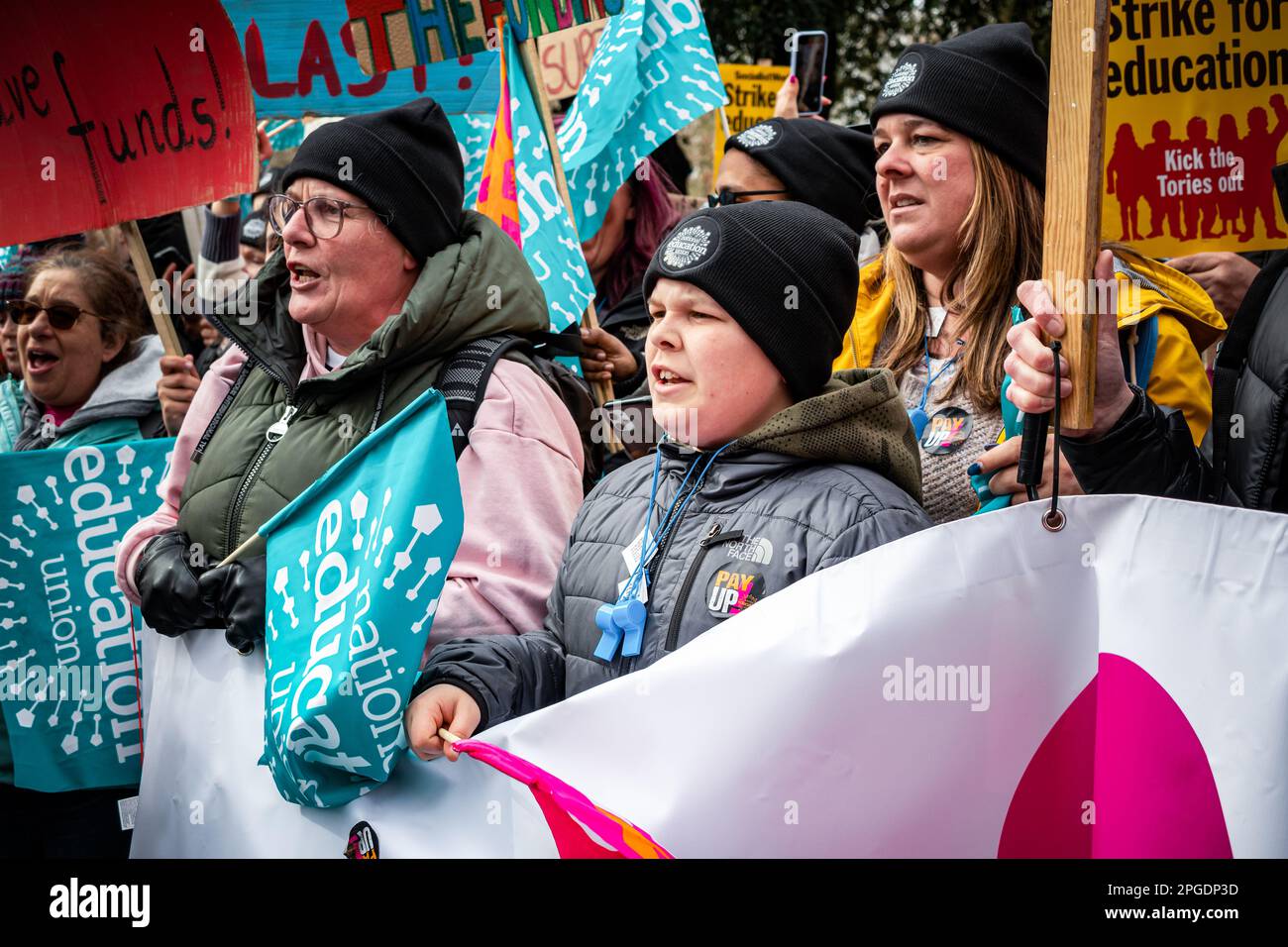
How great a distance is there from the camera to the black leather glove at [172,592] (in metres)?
2.81

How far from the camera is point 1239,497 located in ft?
8.16

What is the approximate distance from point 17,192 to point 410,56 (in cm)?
123

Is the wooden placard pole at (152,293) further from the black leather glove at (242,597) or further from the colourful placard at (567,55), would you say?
the colourful placard at (567,55)

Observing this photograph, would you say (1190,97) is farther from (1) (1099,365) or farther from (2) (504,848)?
(2) (504,848)

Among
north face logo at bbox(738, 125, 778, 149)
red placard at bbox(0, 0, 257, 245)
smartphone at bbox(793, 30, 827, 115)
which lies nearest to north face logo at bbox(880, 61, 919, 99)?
north face logo at bbox(738, 125, 778, 149)

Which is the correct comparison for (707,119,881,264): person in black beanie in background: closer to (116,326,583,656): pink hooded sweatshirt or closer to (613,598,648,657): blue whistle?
(116,326,583,656): pink hooded sweatshirt

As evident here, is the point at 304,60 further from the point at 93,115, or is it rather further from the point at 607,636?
the point at 607,636

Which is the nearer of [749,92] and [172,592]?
[172,592]

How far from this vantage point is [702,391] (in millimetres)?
2434

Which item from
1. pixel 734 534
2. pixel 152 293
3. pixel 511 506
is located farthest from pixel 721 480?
pixel 152 293

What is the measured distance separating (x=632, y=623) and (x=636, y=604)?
0.11 ft

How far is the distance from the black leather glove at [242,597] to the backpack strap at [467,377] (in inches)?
18.7

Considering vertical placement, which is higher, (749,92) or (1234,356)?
(749,92)

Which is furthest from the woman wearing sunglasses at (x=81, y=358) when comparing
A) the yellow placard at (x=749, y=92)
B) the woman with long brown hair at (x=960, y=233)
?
the yellow placard at (x=749, y=92)
